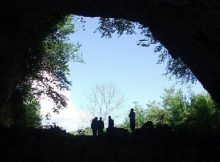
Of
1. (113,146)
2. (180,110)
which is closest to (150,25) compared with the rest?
(113,146)

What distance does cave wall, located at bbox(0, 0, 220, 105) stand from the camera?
56.0 ft

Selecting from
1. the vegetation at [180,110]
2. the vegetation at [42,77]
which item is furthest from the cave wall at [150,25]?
the vegetation at [180,110]

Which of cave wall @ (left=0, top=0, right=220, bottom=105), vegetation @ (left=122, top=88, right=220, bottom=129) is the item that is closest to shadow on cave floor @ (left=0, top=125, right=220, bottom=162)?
cave wall @ (left=0, top=0, right=220, bottom=105)

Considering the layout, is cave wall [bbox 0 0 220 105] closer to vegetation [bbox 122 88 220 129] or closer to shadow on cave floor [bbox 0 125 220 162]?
shadow on cave floor [bbox 0 125 220 162]

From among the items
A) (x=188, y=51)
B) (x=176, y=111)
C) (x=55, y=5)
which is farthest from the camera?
(x=176, y=111)

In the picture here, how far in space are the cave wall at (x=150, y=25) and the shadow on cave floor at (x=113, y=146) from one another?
165 inches

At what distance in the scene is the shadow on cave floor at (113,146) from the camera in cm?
1460

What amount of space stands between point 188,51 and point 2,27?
1165 cm

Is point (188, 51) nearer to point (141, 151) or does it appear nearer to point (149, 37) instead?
point (141, 151)

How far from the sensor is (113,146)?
615 inches

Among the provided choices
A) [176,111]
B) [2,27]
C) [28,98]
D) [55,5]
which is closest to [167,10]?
[55,5]

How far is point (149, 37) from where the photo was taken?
105 ft

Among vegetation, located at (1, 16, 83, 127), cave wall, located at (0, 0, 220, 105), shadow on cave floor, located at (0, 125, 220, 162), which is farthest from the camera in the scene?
vegetation, located at (1, 16, 83, 127)

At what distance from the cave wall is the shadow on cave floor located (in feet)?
Result: 13.8
